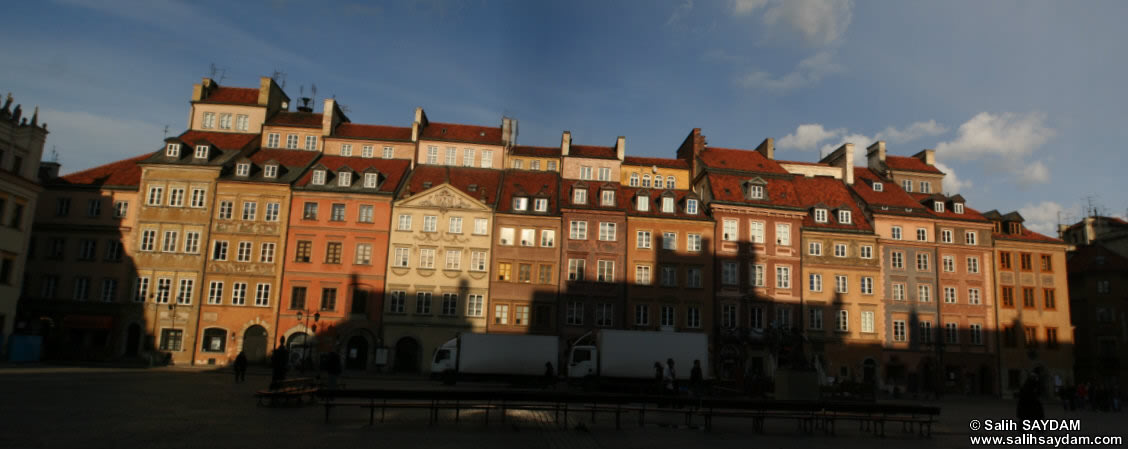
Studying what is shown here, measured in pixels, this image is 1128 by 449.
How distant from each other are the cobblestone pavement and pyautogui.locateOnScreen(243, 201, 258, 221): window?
2530 centimetres

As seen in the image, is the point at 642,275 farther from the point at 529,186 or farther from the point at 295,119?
the point at 295,119

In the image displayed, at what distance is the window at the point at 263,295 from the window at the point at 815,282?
3630 centimetres

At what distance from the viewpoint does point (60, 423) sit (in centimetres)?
1603

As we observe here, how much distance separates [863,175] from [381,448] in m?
55.7

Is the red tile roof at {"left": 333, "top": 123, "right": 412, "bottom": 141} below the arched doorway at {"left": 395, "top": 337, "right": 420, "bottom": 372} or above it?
above

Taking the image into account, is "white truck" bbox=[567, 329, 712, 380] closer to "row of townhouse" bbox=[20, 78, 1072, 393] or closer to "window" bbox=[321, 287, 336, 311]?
"row of townhouse" bbox=[20, 78, 1072, 393]

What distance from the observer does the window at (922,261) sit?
53312 mm

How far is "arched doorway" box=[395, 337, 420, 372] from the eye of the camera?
48.0 m

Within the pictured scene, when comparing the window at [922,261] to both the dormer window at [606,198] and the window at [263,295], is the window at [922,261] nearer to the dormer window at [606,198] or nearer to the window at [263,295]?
the dormer window at [606,198]

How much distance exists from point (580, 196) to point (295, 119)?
81.9 feet

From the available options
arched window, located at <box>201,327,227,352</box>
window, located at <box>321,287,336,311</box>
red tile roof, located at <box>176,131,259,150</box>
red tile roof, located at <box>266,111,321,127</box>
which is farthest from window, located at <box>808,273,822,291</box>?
red tile roof, located at <box>176,131,259,150</box>

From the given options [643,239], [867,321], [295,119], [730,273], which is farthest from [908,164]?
[295,119]

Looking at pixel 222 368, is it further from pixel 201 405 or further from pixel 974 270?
pixel 974 270

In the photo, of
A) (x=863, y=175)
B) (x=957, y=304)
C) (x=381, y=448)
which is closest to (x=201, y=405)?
(x=381, y=448)
